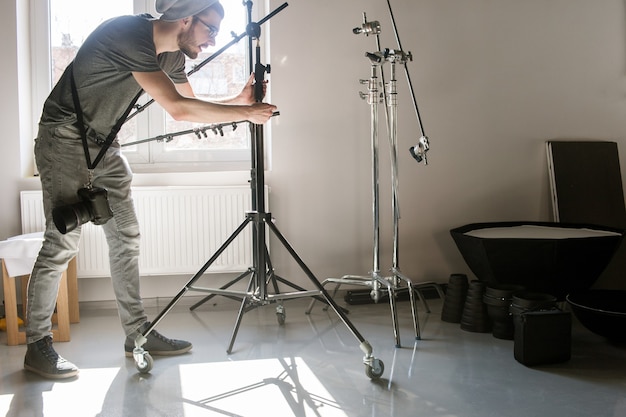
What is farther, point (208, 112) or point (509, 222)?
point (509, 222)

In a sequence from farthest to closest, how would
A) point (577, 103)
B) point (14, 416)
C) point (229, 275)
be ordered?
point (577, 103)
point (229, 275)
point (14, 416)

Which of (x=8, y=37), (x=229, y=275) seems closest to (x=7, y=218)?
(x=8, y=37)

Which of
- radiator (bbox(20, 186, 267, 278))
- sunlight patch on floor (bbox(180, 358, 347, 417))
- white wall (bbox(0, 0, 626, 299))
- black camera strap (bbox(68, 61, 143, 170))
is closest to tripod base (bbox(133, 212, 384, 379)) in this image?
sunlight patch on floor (bbox(180, 358, 347, 417))

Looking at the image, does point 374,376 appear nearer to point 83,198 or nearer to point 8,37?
point 83,198

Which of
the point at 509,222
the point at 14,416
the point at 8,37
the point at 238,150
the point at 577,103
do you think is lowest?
the point at 14,416

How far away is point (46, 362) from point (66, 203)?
605mm

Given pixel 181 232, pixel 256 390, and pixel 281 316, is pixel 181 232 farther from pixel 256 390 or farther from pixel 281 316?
pixel 256 390

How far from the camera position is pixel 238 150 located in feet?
12.5

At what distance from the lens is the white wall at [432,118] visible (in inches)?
144

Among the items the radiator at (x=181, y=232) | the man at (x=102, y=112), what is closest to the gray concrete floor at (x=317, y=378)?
the man at (x=102, y=112)

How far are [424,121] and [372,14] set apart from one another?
68cm

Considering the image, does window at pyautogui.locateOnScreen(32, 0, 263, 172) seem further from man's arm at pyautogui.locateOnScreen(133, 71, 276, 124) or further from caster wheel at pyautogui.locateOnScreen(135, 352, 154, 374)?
caster wheel at pyautogui.locateOnScreen(135, 352, 154, 374)

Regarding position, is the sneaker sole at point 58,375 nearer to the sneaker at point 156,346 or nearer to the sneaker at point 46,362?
the sneaker at point 46,362

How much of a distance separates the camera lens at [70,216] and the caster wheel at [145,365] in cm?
56
